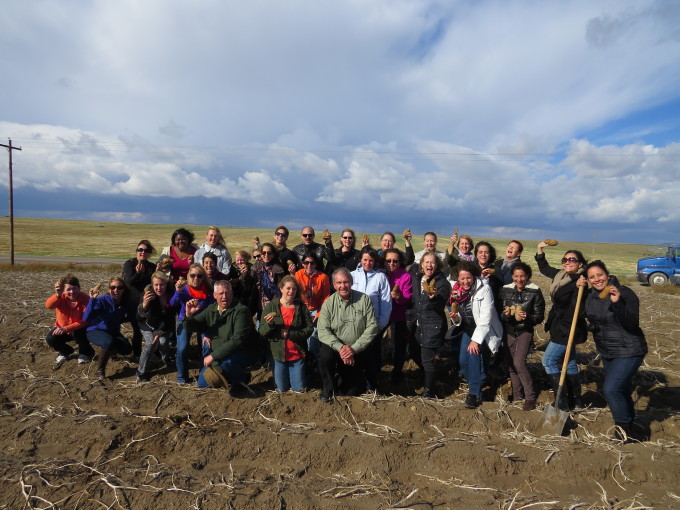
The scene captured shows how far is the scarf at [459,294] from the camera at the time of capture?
516cm

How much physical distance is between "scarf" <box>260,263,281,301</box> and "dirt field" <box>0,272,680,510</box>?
141 cm

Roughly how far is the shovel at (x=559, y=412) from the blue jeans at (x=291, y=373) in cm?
300

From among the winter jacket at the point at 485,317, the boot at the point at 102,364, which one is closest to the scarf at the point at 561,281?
the winter jacket at the point at 485,317

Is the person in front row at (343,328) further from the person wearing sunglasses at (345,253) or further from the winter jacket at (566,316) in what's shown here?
the winter jacket at (566,316)

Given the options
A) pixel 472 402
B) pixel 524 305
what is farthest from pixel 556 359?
pixel 472 402

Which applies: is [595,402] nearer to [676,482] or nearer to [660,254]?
[676,482]

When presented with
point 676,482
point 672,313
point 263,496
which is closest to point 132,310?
point 263,496

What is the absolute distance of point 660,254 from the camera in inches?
830

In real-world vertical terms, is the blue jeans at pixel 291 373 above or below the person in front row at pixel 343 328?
below

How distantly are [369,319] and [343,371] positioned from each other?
93 cm

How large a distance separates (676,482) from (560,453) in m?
0.99

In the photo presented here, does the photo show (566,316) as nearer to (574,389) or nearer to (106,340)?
(574,389)

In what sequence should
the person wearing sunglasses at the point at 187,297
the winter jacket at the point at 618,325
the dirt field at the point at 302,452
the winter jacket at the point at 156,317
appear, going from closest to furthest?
the dirt field at the point at 302,452 < the winter jacket at the point at 618,325 < the person wearing sunglasses at the point at 187,297 < the winter jacket at the point at 156,317

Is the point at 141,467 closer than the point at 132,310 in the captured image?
Yes
